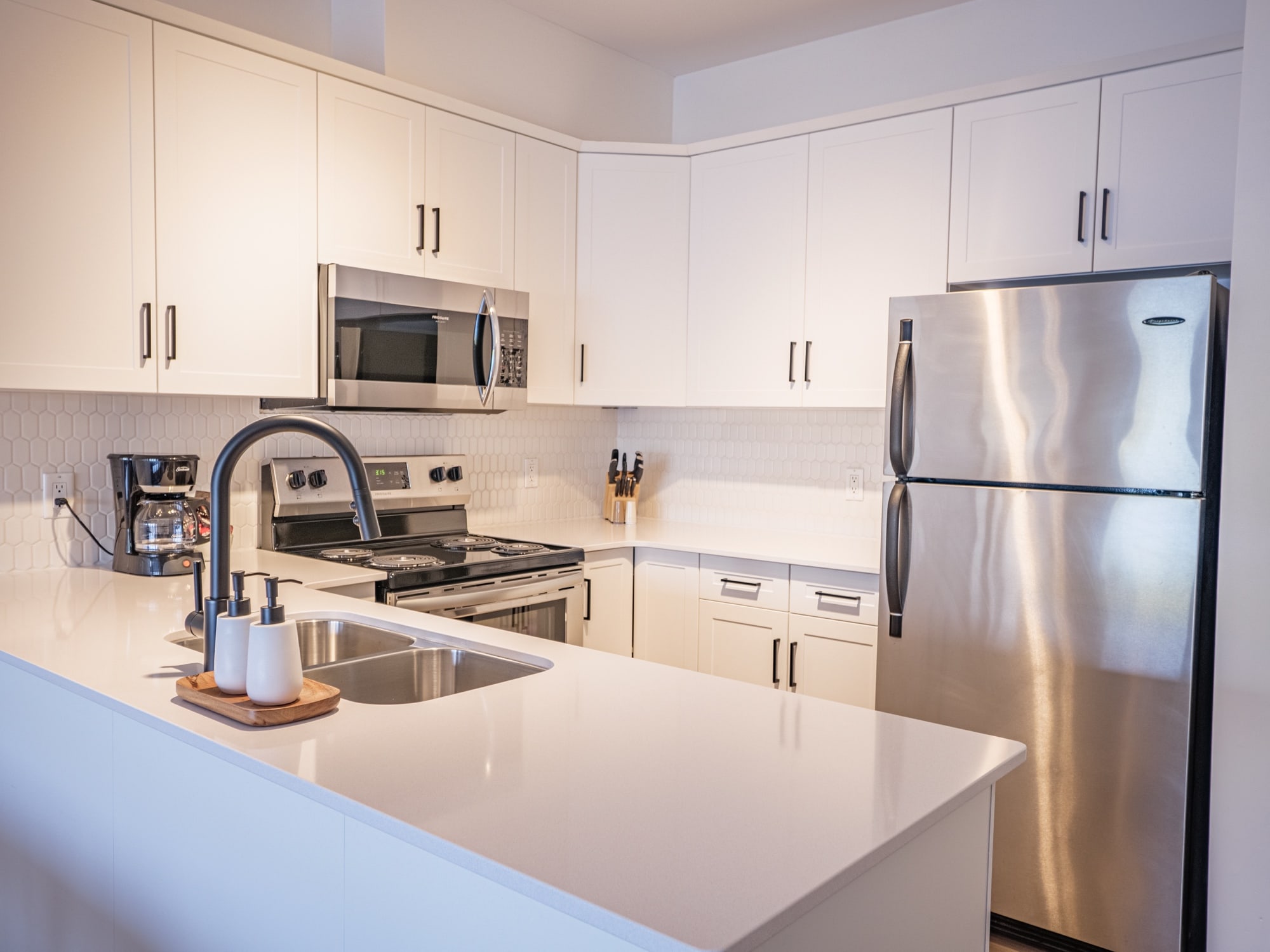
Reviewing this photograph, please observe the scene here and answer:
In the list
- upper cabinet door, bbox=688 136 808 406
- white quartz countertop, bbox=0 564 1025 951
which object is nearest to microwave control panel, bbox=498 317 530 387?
upper cabinet door, bbox=688 136 808 406

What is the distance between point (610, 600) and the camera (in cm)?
362

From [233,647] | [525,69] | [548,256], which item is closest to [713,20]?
[525,69]

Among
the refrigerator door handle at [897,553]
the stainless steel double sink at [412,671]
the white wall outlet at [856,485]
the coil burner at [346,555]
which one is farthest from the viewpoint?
the white wall outlet at [856,485]

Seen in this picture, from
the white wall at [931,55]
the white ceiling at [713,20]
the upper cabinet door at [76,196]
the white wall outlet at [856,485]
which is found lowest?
the white wall outlet at [856,485]

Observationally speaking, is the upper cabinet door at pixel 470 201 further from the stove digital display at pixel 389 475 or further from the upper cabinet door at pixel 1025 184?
the upper cabinet door at pixel 1025 184

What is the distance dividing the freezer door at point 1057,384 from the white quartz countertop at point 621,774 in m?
1.25

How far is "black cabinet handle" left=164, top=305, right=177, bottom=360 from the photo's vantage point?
102 inches

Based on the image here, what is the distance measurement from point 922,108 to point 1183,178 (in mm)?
863

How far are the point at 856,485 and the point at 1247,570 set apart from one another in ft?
5.56

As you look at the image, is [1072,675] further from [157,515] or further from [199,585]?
[157,515]

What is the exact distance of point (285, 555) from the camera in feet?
9.96

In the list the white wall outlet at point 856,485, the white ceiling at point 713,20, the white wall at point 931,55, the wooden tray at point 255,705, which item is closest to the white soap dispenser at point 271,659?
the wooden tray at point 255,705

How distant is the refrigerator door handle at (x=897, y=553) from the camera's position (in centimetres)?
275

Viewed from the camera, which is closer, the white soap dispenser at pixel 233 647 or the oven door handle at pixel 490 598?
the white soap dispenser at pixel 233 647
